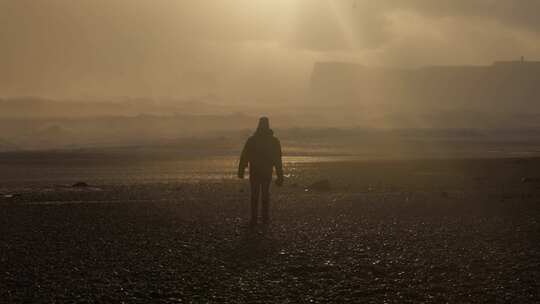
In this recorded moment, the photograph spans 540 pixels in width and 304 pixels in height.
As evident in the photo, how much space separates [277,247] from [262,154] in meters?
3.71

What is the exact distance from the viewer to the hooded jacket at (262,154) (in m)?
17.8

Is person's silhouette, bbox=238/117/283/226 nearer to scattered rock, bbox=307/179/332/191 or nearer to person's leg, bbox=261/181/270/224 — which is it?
person's leg, bbox=261/181/270/224

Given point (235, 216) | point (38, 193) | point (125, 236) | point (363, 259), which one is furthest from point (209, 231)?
point (38, 193)

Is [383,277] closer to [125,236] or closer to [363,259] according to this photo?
[363,259]

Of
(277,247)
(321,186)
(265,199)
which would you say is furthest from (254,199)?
(321,186)

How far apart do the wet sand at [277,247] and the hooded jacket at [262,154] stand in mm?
1288

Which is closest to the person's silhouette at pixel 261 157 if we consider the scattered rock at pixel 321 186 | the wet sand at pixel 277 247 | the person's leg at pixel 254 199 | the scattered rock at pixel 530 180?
the person's leg at pixel 254 199

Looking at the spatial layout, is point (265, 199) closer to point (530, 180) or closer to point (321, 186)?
point (321, 186)

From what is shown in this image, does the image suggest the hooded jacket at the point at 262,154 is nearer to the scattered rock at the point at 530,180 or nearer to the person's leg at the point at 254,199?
the person's leg at the point at 254,199

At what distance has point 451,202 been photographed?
23812mm

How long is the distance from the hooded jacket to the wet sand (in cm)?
129

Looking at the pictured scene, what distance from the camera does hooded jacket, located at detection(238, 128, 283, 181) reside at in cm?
1777

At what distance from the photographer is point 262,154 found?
1783 centimetres

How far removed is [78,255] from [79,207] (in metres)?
9.12
